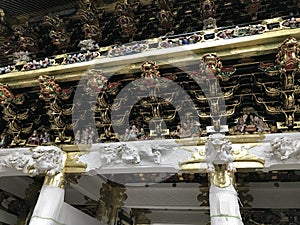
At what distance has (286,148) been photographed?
117 inches

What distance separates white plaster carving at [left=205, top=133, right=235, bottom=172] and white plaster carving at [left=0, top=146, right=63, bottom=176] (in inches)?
70.1

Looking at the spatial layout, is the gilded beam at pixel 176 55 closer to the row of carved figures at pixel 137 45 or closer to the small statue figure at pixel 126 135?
→ the row of carved figures at pixel 137 45

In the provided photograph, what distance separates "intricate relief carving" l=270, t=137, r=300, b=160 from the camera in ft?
9.77

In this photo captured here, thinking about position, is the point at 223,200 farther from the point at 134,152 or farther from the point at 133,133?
the point at 133,133

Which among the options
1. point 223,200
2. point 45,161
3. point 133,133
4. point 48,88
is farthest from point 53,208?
point 223,200

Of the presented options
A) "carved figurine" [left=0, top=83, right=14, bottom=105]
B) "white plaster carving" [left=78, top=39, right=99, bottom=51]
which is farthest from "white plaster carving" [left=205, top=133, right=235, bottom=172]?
"carved figurine" [left=0, top=83, right=14, bottom=105]

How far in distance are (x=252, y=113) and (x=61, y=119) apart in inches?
93.6

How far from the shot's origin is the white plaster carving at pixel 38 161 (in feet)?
Answer: 11.6

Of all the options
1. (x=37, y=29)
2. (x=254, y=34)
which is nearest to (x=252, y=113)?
(x=254, y=34)

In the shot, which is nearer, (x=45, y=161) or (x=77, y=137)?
(x=45, y=161)

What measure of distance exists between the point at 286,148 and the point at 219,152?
65 centimetres

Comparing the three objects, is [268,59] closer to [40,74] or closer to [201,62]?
[201,62]

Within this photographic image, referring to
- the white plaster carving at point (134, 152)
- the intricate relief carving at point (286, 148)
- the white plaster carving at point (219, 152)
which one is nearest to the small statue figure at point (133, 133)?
the white plaster carving at point (134, 152)

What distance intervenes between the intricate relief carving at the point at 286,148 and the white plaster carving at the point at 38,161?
95.0 inches
